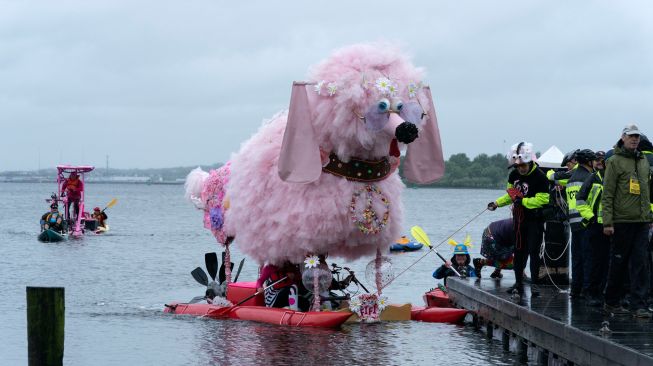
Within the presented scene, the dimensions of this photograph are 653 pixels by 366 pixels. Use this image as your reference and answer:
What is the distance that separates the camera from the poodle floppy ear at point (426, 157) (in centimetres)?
1304

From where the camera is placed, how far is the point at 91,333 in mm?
13844

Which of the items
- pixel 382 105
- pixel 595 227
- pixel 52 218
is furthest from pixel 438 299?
pixel 52 218

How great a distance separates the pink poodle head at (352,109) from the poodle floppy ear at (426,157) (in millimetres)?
761

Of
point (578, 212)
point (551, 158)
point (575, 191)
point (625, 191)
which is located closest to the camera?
point (625, 191)

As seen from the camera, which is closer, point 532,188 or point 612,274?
point 612,274

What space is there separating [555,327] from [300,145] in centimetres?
368

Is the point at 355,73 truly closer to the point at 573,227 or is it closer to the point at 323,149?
the point at 323,149

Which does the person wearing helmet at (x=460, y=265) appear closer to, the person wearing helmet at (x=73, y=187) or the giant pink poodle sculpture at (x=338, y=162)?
the giant pink poodle sculpture at (x=338, y=162)

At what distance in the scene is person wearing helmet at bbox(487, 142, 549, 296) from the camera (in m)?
11.6

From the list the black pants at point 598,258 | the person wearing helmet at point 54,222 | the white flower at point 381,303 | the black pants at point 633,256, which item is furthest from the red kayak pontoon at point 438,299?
the person wearing helmet at point 54,222

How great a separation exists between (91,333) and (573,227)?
6.67 meters

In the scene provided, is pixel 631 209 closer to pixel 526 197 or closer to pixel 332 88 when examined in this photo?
pixel 526 197

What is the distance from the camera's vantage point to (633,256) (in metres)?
10.3

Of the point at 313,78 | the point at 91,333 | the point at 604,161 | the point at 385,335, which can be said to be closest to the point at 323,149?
the point at 313,78
